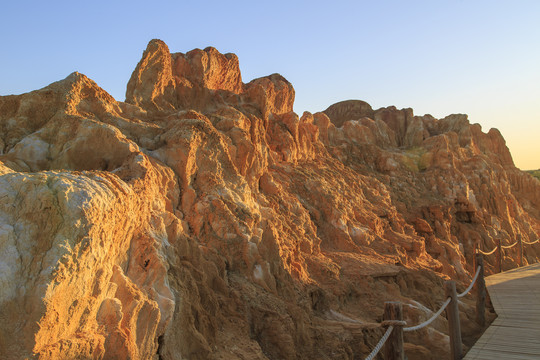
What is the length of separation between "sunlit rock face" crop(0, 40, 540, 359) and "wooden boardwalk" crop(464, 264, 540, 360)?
1468 millimetres

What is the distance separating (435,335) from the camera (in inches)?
435

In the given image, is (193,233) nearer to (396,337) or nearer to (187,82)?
(396,337)

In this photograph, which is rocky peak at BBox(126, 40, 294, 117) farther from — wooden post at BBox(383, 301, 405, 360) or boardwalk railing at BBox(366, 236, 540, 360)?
wooden post at BBox(383, 301, 405, 360)

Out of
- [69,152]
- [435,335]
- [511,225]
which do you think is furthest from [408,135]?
[69,152]

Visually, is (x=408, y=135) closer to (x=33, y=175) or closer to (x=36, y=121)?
(x=36, y=121)

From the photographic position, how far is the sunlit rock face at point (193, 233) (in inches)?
197

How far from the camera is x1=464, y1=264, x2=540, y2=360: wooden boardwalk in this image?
24.5 ft

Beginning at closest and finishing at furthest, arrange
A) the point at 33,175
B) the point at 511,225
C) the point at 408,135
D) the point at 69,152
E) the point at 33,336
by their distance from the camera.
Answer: the point at 33,336, the point at 33,175, the point at 69,152, the point at 511,225, the point at 408,135

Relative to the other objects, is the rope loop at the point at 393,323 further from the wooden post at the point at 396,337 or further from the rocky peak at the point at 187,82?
the rocky peak at the point at 187,82

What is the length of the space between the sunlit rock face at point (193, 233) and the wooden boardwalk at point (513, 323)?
4.82ft

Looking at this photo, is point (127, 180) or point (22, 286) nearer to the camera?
point (22, 286)

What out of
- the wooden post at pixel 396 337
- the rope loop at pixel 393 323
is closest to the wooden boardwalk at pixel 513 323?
the wooden post at pixel 396 337

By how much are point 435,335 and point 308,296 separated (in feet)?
11.0

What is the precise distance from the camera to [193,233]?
947 cm
